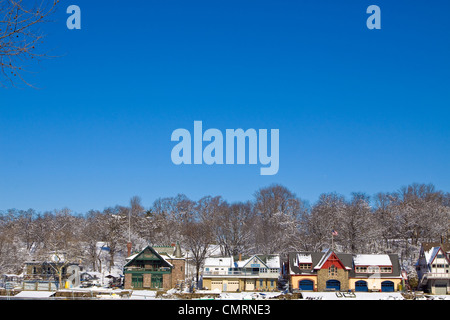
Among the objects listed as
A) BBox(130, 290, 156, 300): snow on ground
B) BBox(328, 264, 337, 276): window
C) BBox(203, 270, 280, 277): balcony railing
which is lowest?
A: BBox(130, 290, 156, 300): snow on ground

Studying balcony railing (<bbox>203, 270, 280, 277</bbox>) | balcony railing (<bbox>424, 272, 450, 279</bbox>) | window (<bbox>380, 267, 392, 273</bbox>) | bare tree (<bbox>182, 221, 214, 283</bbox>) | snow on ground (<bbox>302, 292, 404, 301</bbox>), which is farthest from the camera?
bare tree (<bbox>182, 221, 214, 283</bbox>)

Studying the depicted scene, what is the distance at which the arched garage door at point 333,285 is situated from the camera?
51681 mm

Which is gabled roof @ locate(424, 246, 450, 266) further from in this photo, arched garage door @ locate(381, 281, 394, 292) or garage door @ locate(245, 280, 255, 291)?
garage door @ locate(245, 280, 255, 291)

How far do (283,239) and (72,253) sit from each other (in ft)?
107

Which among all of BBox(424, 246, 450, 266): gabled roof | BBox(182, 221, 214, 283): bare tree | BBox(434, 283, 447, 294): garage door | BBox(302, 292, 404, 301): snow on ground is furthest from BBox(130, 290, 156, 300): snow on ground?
BBox(424, 246, 450, 266): gabled roof

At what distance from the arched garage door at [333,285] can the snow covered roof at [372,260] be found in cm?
329

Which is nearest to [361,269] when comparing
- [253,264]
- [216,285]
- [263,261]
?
[263,261]

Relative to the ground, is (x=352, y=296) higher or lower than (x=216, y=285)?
lower

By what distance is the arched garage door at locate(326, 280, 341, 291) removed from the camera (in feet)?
170

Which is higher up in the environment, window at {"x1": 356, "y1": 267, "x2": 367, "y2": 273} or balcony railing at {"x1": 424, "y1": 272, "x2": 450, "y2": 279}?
window at {"x1": 356, "y1": 267, "x2": 367, "y2": 273}

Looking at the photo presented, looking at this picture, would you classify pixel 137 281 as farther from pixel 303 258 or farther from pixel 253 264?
pixel 303 258

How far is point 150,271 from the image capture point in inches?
2110

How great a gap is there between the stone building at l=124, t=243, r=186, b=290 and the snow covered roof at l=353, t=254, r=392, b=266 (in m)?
22.3

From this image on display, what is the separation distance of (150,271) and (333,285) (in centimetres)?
2259
